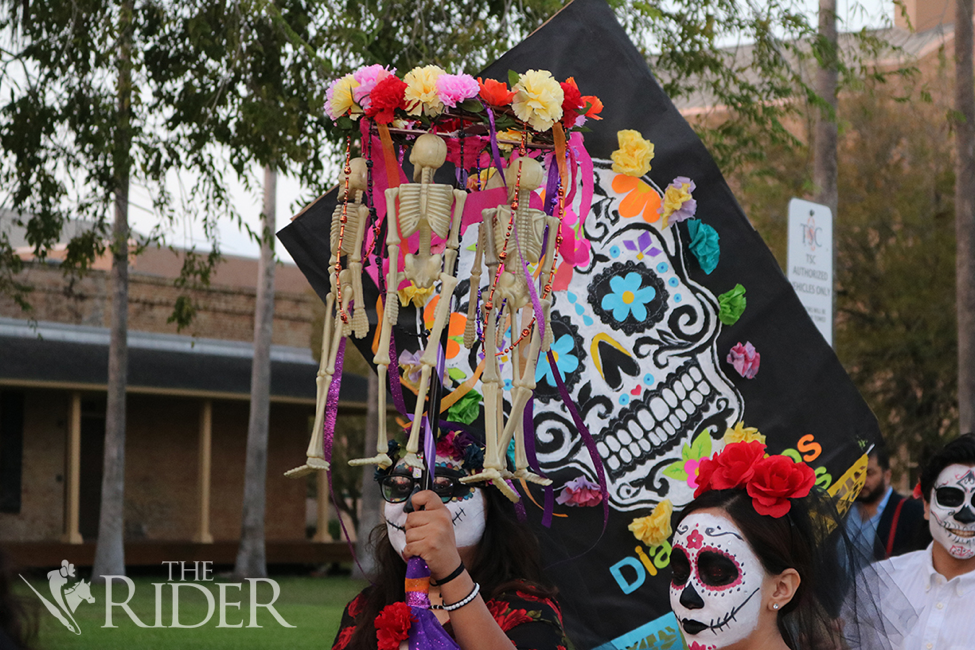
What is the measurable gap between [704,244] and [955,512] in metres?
1.28

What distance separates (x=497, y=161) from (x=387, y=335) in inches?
17.9

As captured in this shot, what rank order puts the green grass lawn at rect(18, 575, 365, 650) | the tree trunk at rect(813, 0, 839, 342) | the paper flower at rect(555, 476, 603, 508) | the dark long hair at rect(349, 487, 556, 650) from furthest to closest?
the green grass lawn at rect(18, 575, 365, 650) < the tree trunk at rect(813, 0, 839, 342) < the paper flower at rect(555, 476, 603, 508) < the dark long hair at rect(349, 487, 556, 650)

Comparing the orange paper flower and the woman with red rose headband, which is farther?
the orange paper flower

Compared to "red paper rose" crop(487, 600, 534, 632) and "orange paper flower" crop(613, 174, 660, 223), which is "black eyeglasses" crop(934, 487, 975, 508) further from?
"red paper rose" crop(487, 600, 534, 632)

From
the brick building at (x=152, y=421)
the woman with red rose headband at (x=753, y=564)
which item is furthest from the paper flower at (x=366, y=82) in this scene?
the brick building at (x=152, y=421)

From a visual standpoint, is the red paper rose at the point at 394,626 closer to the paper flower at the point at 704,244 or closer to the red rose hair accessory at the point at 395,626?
the red rose hair accessory at the point at 395,626

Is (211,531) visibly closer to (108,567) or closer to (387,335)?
(108,567)

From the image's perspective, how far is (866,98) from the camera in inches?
804

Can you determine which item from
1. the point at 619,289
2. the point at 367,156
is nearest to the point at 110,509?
the point at 619,289

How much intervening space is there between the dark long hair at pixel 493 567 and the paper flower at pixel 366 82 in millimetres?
1098

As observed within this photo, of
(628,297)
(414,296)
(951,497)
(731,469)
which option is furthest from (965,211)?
(731,469)

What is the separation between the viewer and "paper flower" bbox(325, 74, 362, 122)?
8.40 feet

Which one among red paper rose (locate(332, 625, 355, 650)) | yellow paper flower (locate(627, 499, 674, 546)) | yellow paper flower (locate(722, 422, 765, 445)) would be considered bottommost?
red paper rose (locate(332, 625, 355, 650))

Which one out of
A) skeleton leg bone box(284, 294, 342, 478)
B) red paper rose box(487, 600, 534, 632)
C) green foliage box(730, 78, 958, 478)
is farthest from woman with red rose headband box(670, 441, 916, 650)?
green foliage box(730, 78, 958, 478)
